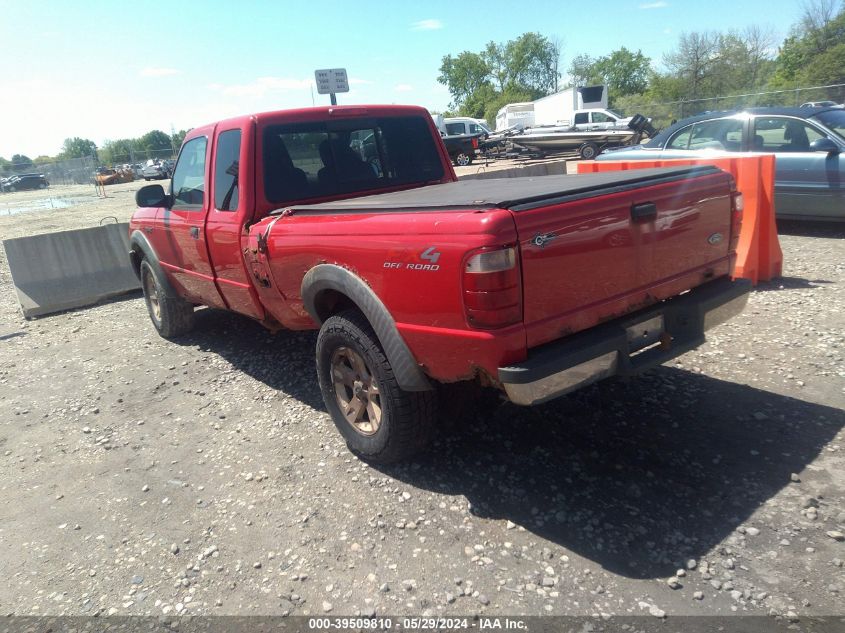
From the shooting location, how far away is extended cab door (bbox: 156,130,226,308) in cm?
476

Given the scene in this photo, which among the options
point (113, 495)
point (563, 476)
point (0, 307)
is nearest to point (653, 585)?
point (563, 476)

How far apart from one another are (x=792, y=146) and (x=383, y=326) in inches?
285

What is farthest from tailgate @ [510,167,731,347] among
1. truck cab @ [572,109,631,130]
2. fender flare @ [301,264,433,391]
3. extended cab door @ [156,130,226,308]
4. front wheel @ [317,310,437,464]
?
truck cab @ [572,109,631,130]

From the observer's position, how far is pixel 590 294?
279 centimetres

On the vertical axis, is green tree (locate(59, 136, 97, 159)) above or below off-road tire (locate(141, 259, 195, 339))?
above

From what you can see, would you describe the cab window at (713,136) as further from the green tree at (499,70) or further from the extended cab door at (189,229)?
the green tree at (499,70)

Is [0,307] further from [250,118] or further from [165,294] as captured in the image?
[250,118]

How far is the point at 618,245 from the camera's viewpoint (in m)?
2.84

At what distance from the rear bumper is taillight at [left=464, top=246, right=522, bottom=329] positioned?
0.22m

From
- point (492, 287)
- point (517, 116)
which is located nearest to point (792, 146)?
point (492, 287)

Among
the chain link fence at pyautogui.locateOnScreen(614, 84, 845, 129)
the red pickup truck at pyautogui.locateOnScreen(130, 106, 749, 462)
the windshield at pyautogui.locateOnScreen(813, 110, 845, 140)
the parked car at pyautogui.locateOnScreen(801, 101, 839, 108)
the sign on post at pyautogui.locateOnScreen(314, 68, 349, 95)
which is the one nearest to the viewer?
the red pickup truck at pyautogui.locateOnScreen(130, 106, 749, 462)

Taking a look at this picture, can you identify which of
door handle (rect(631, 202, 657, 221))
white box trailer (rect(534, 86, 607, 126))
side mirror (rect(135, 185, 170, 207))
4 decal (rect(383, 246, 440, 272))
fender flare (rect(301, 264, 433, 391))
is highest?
white box trailer (rect(534, 86, 607, 126))

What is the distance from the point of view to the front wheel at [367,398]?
314 centimetres

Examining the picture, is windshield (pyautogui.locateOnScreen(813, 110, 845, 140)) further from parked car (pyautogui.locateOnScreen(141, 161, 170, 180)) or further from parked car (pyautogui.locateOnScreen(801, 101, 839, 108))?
parked car (pyautogui.locateOnScreen(141, 161, 170, 180))
